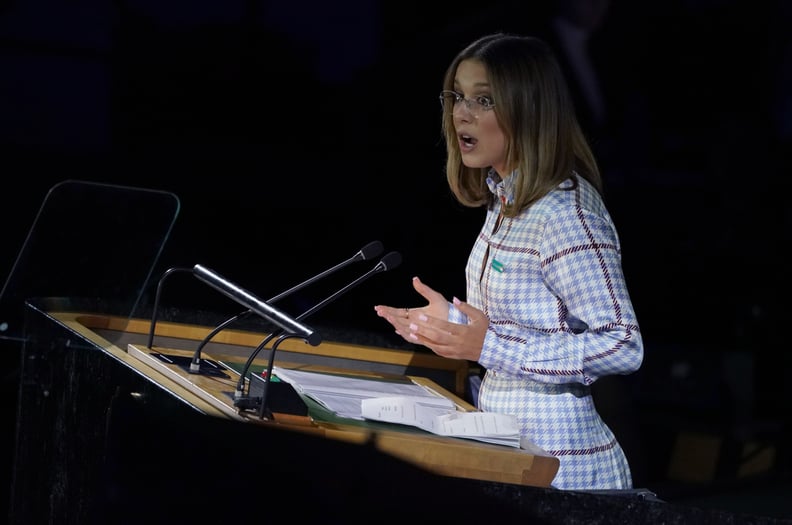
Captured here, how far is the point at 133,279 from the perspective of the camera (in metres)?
2.81

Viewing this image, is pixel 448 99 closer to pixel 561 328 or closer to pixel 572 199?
Result: pixel 572 199

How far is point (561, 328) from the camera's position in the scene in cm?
206

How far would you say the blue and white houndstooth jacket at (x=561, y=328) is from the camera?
6.45ft

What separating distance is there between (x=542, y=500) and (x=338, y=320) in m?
3.36

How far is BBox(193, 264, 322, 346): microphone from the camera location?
1.69 m

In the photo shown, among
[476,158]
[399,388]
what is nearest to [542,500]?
[399,388]

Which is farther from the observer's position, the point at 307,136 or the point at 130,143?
the point at 307,136

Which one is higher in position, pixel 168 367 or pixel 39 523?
pixel 168 367

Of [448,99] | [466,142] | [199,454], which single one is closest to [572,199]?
[466,142]

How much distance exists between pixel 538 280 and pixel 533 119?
0.31m

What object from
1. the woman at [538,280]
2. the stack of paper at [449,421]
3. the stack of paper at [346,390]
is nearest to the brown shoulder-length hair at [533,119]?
the woman at [538,280]

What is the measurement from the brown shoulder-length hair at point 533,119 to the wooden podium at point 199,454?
45 centimetres

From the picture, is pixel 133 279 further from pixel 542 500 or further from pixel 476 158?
pixel 542 500

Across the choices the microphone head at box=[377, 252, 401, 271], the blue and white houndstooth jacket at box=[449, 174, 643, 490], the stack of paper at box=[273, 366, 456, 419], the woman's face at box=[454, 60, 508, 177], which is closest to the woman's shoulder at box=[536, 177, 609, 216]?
the blue and white houndstooth jacket at box=[449, 174, 643, 490]
